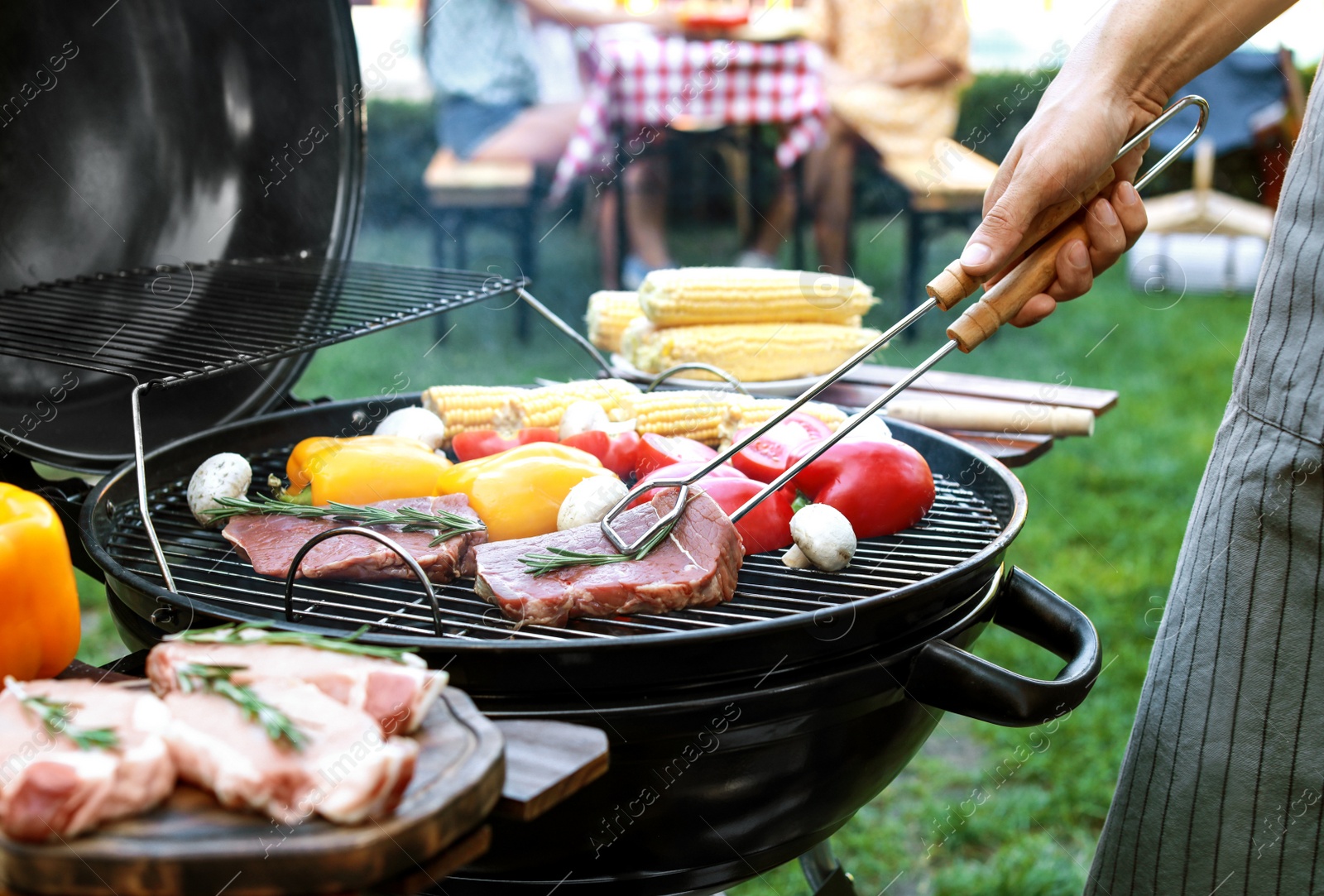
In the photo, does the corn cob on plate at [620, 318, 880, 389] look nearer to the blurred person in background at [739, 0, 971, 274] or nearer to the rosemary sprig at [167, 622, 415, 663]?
the rosemary sprig at [167, 622, 415, 663]

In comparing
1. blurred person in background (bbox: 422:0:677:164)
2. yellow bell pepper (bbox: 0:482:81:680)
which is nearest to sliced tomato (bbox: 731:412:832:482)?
yellow bell pepper (bbox: 0:482:81:680)

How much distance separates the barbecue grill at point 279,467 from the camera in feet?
4.51

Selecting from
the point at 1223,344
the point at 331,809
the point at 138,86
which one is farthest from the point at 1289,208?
the point at 1223,344

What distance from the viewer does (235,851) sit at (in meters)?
0.88

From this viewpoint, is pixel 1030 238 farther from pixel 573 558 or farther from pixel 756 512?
pixel 573 558

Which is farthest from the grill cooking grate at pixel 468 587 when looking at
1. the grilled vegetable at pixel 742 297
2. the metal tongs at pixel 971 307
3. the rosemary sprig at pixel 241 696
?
the grilled vegetable at pixel 742 297

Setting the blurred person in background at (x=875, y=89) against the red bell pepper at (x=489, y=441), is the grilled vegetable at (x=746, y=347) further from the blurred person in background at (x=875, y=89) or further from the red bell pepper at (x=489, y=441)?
the blurred person in background at (x=875, y=89)

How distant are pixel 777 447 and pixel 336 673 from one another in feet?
3.95

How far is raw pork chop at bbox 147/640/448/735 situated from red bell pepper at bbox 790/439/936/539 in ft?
3.30

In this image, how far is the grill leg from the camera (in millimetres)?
2145

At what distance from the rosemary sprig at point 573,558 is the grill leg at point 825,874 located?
0.89 metres

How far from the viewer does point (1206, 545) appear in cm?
167

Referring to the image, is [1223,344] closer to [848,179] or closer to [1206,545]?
[848,179]

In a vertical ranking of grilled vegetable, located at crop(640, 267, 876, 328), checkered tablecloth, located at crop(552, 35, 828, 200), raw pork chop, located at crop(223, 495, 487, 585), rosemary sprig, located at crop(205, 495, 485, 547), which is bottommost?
raw pork chop, located at crop(223, 495, 487, 585)
